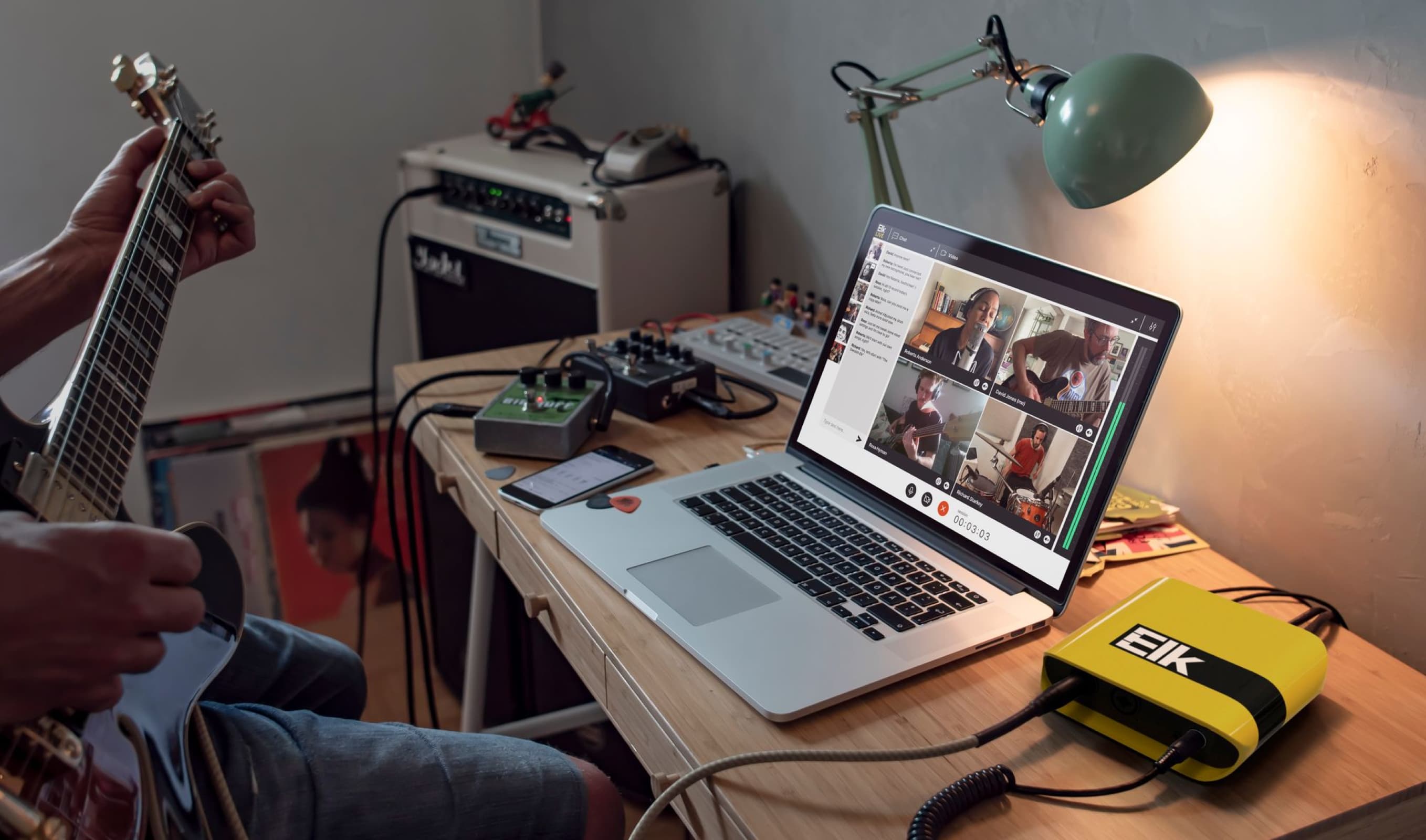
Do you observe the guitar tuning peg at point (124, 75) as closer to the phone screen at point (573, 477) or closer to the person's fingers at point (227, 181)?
the person's fingers at point (227, 181)

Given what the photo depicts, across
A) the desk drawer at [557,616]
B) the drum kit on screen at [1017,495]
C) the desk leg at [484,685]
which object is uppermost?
the drum kit on screen at [1017,495]

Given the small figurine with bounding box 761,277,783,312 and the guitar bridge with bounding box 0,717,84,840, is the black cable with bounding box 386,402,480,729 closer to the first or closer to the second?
the small figurine with bounding box 761,277,783,312

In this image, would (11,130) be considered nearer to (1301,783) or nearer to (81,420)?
(81,420)

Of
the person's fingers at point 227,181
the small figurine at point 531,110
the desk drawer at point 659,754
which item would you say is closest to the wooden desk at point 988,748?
the desk drawer at point 659,754

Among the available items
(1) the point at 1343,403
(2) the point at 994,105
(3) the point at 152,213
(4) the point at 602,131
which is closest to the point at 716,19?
(4) the point at 602,131

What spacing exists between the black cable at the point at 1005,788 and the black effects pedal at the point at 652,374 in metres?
0.63

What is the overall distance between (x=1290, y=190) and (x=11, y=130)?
1890mm

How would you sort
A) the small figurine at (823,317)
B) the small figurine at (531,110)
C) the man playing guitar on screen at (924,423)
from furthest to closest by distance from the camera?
the small figurine at (531,110) < the small figurine at (823,317) < the man playing guitar on screen at (924,423)

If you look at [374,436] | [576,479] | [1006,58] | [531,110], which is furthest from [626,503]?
[374,436]

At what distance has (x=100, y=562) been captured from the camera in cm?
60

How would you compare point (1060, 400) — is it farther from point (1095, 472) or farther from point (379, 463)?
point (379, 463)

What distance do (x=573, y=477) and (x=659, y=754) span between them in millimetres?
366

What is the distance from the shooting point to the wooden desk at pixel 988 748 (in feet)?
2.05

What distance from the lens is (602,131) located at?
2031 millimetres
